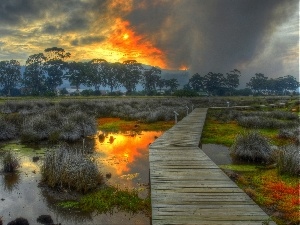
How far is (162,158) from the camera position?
36.2 feet

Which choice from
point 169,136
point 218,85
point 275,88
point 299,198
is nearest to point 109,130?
point 169,136

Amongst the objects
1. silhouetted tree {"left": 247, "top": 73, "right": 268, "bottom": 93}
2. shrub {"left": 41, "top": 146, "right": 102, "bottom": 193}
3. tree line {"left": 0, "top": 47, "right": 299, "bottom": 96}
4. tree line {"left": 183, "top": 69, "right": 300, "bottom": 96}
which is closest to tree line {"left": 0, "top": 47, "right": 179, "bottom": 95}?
tree line {"left": 0, "top": 47, "right": 299, "bottom": 96}

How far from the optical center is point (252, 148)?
13461mm

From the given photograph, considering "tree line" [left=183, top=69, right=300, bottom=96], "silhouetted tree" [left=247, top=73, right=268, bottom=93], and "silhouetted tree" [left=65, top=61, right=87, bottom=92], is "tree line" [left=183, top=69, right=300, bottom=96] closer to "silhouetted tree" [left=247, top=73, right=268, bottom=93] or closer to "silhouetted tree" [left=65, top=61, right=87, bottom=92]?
"silhouetted tree" [left=247, top=73, right=268, bottom=93]

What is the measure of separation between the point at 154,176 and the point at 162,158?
2311 mm

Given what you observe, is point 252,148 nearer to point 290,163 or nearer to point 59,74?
point 290,163

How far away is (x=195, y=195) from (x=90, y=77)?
101 meters

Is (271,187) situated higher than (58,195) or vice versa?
(271,187)

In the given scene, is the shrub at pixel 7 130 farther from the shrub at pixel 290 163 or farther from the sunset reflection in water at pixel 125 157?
the shrub at pixel 290 163

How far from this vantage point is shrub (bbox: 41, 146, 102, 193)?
9.90 m

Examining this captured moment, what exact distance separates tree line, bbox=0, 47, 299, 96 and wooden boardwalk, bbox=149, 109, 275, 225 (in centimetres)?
8461

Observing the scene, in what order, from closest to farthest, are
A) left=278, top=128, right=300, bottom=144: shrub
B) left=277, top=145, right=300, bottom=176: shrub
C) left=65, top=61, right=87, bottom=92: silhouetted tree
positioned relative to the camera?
left=277, top=145, right=300, bottom=176: shrub
left=278, top=128, right=300, bottom=144: shrub
left=65, top=61, right=87, bottom=92: silhouetted tree

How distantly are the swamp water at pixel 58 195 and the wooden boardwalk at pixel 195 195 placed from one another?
3.57 ft

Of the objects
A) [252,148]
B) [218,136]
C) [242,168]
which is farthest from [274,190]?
[218,136]
